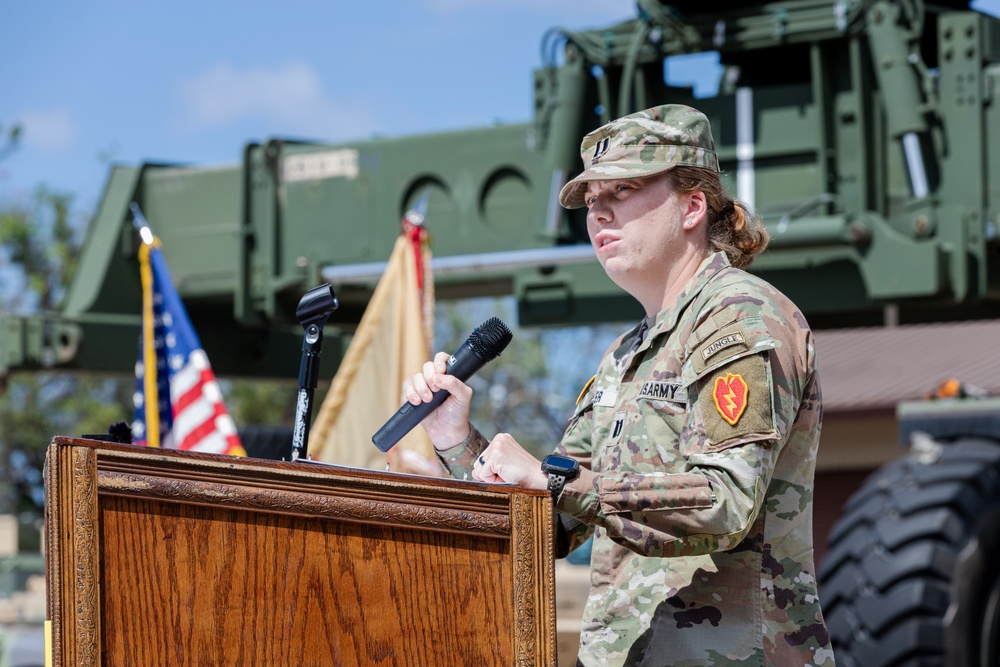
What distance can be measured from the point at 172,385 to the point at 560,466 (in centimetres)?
501

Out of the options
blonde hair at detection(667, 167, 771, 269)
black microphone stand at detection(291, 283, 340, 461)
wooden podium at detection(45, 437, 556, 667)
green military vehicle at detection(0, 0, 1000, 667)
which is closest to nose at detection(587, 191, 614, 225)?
blonde hair at detection(667, 167, 771, 269)

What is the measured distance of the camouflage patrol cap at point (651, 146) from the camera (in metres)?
2.70

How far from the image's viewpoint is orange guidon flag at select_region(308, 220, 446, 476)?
7.06m

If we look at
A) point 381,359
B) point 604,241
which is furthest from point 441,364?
point 381,359

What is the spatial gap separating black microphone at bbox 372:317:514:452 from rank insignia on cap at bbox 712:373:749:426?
399mm

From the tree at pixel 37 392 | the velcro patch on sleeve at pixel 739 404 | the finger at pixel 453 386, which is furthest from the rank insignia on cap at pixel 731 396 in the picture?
the tree at pixel 37 392

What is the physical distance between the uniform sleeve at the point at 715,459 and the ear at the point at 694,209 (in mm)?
253

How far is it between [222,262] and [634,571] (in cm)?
594

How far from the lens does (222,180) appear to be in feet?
27.3

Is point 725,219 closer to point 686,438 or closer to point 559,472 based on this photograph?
point 686,438

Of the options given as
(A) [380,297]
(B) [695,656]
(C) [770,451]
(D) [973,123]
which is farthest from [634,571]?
(A) [380,297]

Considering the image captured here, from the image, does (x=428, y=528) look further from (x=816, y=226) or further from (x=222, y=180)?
(x=222, y=180)

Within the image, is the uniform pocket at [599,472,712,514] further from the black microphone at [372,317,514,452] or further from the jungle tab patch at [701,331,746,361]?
the black microphone at [372,317,514,452]

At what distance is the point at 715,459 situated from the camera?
2426 millimetres
